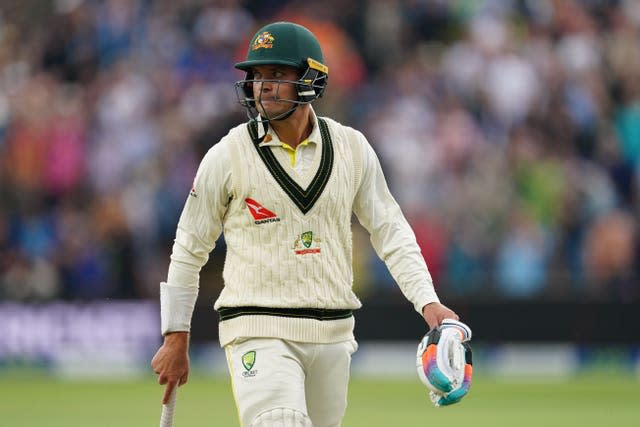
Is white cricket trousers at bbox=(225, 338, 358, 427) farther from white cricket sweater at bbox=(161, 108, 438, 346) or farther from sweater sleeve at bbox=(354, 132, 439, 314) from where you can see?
sweater sleeve at bbox=(354, 132, 439, 314)

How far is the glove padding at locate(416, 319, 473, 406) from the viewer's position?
17.0 feet

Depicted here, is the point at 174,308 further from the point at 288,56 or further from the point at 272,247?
the point at 288,56

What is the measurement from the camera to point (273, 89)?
→ 5.57 m

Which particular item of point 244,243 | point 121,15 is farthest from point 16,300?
point 244,243

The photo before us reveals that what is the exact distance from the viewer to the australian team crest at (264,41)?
554 centimetres

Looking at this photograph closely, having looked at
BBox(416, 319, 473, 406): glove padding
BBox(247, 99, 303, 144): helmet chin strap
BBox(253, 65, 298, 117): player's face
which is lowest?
BBox(416, 319, 473, 406): glove padding

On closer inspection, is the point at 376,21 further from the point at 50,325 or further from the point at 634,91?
the point at 50,325

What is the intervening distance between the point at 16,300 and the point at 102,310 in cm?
84

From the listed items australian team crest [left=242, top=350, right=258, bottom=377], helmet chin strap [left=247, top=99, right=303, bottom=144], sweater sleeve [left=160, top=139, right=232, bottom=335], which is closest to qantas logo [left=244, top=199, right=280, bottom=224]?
sweater sleeve [left=160, top=139, right=232, bottom=335]

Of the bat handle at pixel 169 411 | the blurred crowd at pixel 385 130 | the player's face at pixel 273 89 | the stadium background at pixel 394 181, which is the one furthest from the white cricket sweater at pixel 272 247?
the blurred crowd at pixel 385 130

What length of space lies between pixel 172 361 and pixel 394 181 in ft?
29.1

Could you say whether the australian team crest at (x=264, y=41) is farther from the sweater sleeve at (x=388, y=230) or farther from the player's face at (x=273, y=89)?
the sweater sleeve at (x=388, y=230)

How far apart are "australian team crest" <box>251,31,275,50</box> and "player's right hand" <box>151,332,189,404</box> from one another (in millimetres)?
1158

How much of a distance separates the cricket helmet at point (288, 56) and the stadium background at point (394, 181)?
7177 millimetres
